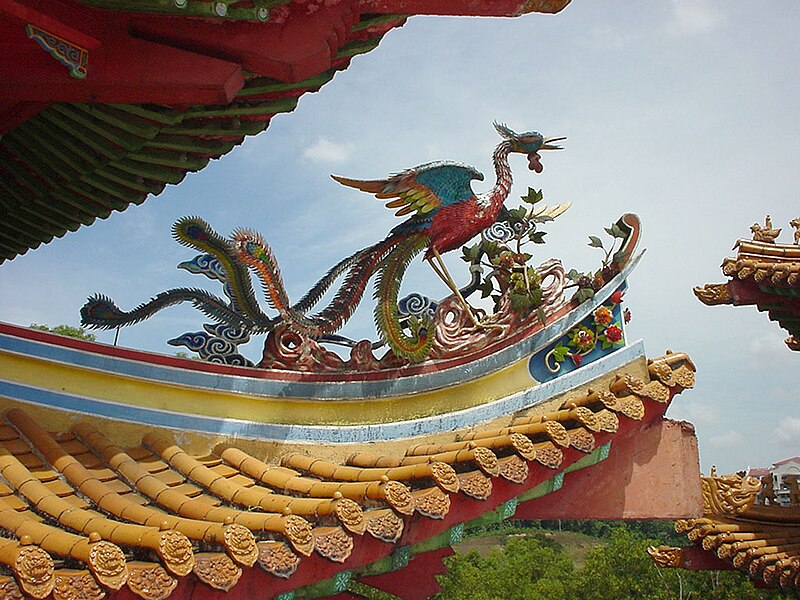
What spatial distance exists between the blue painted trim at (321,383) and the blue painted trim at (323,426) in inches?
6.8

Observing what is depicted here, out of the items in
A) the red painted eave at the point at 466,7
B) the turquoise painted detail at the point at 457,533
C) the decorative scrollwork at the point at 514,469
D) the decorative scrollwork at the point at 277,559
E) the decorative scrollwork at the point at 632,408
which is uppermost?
the red painted eave at the point at 466,7

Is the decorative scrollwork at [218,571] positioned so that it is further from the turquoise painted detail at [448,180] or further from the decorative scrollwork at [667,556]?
the decorative scrollwork at [667,556]

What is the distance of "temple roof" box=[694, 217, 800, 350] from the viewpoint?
6.28 metres

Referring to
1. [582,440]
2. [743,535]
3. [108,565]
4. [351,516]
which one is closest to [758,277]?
[743,535]

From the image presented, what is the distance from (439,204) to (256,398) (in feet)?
5.43

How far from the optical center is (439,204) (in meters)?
4.72

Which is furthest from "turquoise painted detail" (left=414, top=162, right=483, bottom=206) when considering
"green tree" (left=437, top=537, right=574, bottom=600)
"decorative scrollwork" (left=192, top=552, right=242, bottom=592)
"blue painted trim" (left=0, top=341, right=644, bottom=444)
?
"green tree" (left=437, top=537, right=574, bottom=600)

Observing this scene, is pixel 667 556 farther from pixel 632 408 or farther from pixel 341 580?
pixel 341 580

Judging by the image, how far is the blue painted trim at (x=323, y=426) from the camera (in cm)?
374

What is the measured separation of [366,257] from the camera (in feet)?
15.4

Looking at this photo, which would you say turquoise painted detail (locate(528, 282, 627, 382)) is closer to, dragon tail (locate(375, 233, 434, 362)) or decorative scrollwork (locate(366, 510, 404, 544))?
dragon tail (locate(375, 233, 434, 362))

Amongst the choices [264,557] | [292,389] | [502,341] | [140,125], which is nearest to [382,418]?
[292,389]

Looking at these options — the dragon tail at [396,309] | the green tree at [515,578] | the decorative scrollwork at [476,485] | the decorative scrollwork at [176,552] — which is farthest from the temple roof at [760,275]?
the green tree at [515,578]

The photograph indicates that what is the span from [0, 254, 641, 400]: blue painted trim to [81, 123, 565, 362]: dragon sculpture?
0.70ft
